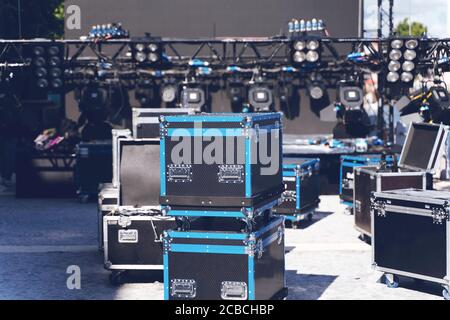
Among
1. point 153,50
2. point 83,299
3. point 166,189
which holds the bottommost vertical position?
point 83,299

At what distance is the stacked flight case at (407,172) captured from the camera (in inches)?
607

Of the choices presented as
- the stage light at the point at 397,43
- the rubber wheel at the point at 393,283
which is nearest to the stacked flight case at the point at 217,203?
the rubber wheel at the point at 393,283

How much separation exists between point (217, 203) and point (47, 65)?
1532cm

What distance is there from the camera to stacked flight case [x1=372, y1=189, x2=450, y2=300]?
11781mm

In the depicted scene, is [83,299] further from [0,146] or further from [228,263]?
[0,146]

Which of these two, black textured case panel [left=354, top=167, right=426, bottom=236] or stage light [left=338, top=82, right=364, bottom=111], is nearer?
black textured case panel [left=354, top=167, right=426, bottom=236]

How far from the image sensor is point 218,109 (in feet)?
109

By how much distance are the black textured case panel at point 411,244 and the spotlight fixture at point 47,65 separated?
47.1 feet

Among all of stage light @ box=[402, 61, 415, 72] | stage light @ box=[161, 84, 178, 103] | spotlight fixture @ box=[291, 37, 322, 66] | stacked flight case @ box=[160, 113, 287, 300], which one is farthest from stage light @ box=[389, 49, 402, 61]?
stacked flight case @ box=[160, 113, 287, 300]

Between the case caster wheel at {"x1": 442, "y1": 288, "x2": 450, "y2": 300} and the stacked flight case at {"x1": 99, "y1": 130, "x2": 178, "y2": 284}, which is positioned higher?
the stacked flight case at {"x1": 99, "y1": 130, "x2": 178, "y2": 284}

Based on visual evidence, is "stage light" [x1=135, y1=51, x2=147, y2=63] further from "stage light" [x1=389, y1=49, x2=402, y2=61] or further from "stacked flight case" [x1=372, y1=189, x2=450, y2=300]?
"stacked flight case" [x1=372, y1=189, x2=450, y2=300]

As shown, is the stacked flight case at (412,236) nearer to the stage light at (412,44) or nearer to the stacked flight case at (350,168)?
the stacked flight case at (350,168)
